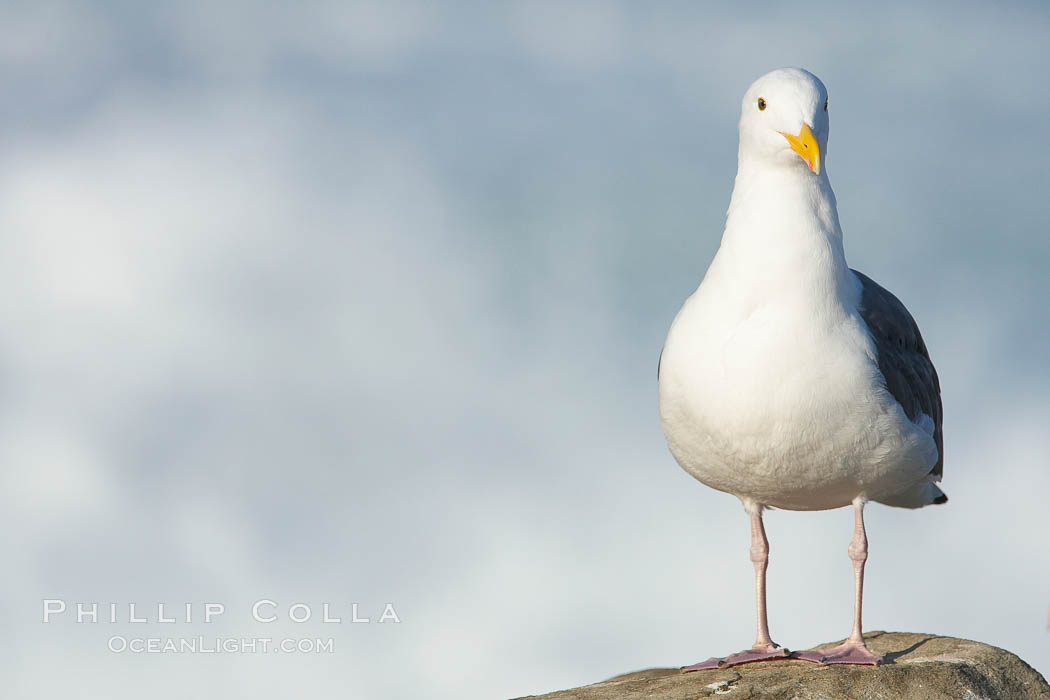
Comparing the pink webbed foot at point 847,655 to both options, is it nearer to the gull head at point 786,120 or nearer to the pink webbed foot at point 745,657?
the pink webbed foot at point 745,657

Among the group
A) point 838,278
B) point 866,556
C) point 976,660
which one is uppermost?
point 838,278

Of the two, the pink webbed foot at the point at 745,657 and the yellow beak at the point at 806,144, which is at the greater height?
the yellow beak at the point at 806,144

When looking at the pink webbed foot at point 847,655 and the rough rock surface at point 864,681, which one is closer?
the rough rock surface at point 864,681

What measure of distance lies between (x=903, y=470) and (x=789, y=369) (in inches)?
68.4

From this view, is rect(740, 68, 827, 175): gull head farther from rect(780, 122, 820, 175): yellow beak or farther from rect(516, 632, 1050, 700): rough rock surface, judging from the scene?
rect(516, 632, 1050, 700): rough rock surface

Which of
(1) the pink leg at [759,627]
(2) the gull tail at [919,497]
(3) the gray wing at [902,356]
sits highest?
(3) the gray wing at [902,356]

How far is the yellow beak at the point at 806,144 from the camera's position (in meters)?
11.0

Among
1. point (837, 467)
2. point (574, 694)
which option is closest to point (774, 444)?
point (837, 467)

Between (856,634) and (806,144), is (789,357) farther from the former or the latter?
(856,634)

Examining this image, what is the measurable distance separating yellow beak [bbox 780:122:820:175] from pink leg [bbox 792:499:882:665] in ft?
10.9

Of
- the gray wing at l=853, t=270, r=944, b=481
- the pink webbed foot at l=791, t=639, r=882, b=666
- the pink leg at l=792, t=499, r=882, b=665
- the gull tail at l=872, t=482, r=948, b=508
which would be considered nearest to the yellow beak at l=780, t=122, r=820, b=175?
the gray wing at l=853, t=270, r=944, b=481

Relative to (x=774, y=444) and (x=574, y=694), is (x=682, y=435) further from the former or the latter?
(x=574, y=694)

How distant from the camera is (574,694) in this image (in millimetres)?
11953

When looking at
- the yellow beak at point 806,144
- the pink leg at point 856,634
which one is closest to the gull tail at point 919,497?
the pink leg at point 856,634
